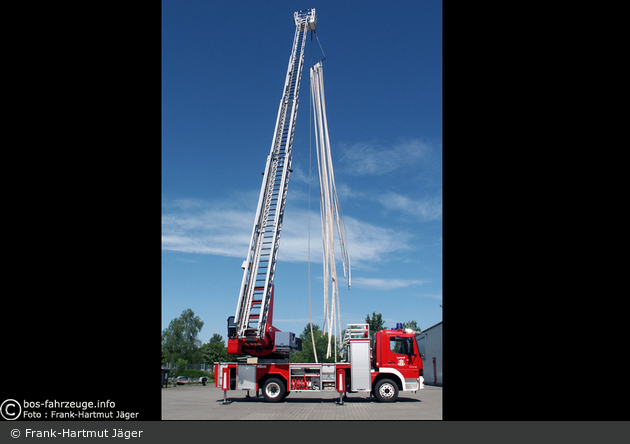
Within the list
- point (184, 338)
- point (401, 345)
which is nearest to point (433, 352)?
point (401, 345)

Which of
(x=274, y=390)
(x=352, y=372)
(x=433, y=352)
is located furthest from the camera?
(x=433, y=352)

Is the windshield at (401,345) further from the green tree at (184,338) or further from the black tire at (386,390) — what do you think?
the green tree at (184,338)

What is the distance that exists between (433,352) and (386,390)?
18.9m

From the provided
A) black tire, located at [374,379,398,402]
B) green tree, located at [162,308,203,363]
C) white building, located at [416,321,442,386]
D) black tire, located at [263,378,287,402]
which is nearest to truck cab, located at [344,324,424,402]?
black tire, located at [374,379,398,402]

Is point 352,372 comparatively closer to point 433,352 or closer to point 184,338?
point 433,352

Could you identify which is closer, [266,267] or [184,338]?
[266,267]

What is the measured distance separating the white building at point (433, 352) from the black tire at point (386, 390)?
15.3 m

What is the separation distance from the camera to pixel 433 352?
34062mm

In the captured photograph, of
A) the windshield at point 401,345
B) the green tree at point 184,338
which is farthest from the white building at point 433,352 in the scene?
the green tree at point 184,338

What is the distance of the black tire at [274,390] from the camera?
56.4 feet
